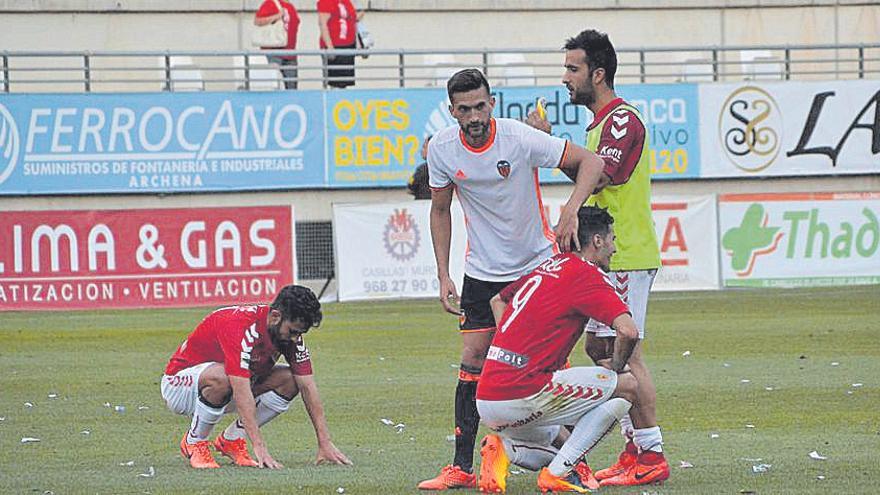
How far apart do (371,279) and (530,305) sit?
1613 centimetres

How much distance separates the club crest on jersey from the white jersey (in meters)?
15.3

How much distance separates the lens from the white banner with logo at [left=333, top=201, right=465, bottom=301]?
76.7 ft

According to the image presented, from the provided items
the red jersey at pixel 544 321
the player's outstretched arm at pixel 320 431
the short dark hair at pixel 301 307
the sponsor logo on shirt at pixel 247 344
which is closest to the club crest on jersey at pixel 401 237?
the player's outstretched arm at pixel 320 431

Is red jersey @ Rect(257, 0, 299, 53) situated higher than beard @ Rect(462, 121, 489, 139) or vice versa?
red jersey @ Rect(257, 0, 299, 53)

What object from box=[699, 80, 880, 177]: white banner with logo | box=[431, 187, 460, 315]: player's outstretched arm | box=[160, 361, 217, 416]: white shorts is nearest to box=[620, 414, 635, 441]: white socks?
box=[431, 187, 460, 315]: player's outstretched arm

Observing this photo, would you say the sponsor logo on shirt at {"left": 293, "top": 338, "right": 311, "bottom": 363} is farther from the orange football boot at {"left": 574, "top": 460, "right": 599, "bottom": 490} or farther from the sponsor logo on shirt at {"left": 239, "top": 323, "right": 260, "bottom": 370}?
the orange football boot at {"left": 574, "top": 460, "right": 599, "bottom": 490}

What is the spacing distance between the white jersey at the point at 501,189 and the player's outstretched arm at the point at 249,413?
1.40 meters

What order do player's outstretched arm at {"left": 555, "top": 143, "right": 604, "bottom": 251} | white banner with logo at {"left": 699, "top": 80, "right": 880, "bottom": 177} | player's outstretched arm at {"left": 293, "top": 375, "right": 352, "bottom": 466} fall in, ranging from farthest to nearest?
white banner with logo at {"left": 699, "top": 80, "right": 880, "bottom": 177} < player's outstretched arm at {"left": 293, "top": 375, "right": 352, "bottom": 466} < player's outstretched arm at {"left": 555, "top": 143, "right": 604, "bottom": 251}

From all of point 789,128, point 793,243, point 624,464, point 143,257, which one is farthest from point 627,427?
point 789,128

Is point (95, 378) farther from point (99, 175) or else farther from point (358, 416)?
point (99, 175)

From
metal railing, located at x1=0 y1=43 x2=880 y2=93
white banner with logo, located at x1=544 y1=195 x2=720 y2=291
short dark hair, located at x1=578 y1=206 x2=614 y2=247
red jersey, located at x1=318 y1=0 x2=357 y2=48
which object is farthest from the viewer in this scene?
metal railing, located at x1=0 y1=43 x2=880 y2=93

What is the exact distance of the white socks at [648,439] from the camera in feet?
25.9

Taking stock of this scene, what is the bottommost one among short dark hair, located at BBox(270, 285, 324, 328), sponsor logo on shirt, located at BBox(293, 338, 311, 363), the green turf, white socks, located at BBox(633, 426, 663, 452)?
the green turf

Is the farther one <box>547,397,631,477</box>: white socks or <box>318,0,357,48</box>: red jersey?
<box>318,0,357,48</box>: red jersey
